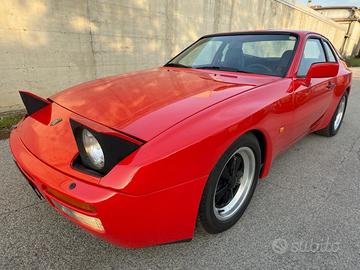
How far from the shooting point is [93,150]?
1.40 meters

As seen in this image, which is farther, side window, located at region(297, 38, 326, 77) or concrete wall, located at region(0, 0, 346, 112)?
concrete wall, located at region(0, 0, 346, 112)

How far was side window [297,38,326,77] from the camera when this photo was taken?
261 centimetres

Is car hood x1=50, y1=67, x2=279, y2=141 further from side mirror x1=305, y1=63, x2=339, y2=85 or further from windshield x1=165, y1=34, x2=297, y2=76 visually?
side mirror x1=305, y1=63, x2=339, y2=85

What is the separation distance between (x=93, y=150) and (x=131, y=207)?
1.19 ft

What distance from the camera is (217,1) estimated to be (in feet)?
28.1

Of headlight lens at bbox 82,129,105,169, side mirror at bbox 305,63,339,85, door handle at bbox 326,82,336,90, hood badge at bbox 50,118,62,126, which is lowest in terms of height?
door handle at bbox 326,82,336,90

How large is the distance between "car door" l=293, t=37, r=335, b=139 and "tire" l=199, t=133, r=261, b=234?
72cm

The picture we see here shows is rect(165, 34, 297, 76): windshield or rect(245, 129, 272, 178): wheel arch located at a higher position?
rect(165, 34, 297, 76): windshield

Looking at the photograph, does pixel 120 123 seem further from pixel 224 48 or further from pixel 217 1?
pixel 217 1

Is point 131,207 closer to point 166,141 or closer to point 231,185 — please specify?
point 166,141

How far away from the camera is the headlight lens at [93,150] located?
4.48ft

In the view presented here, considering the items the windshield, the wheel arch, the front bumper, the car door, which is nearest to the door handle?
the car door

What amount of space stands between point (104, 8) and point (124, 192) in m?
5.05

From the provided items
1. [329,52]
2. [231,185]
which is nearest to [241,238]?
[231,185]
